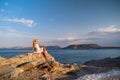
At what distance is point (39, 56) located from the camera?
24891 millimetres

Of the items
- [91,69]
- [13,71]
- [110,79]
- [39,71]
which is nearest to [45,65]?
[39,71]

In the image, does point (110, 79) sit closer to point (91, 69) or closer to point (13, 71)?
point (91, 69)

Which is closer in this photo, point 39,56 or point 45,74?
point 45,74

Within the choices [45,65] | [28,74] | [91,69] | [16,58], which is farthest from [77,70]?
[16,58]

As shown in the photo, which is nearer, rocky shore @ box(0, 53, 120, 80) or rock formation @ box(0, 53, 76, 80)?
rocky shore @ box(0, 53, 120, 80)

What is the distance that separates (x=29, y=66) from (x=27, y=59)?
3694 mm

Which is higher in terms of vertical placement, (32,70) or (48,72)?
(32,70)

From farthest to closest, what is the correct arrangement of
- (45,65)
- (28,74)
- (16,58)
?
(16,58) → (45,65) → (28,74)

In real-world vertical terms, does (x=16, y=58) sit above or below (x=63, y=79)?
above

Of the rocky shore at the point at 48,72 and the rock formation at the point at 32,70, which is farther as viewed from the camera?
the rock formation at the point at 32,70

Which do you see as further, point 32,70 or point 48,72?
point 32,70

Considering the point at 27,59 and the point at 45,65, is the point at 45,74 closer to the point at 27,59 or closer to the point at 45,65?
the point at 45,65

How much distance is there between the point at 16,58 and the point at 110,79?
453 inches

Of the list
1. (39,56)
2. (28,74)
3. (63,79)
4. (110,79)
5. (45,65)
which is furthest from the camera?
(39,56)
